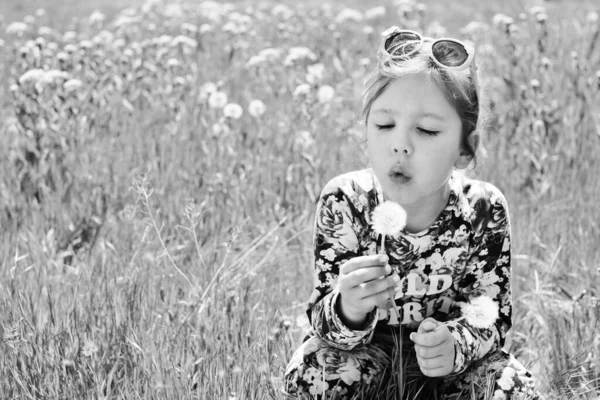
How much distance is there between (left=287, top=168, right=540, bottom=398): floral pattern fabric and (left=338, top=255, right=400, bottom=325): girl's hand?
255mm

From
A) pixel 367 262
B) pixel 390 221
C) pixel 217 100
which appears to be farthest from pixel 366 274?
pixel 217 100

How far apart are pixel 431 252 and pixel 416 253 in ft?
0.13

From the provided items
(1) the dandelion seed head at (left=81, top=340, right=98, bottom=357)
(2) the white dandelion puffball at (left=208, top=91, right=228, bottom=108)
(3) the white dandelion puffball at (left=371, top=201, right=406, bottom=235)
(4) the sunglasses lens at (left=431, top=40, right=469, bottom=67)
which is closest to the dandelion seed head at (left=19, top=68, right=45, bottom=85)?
(2) the white dandelion puffball at (left=208, top=91, right=228, bottom=108)

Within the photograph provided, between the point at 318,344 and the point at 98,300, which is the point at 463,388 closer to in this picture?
the point at 318,344

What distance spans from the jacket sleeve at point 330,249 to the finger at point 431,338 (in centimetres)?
14

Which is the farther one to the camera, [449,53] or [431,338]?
[449,53]

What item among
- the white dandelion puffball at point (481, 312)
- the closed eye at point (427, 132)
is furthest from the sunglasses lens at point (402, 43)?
the white dandelion puffball at point (481, 312)

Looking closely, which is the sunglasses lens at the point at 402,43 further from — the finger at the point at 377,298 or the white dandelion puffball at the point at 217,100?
the white dandelion puffball at the point at 217,100

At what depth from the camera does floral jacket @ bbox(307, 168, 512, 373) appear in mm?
2342

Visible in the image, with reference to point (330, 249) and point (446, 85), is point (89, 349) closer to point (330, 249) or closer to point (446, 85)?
point (330, 249)

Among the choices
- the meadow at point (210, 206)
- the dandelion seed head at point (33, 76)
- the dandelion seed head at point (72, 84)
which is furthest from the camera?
the dandelion seed head at point (72, 84)

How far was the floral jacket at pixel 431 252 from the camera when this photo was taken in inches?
92.2

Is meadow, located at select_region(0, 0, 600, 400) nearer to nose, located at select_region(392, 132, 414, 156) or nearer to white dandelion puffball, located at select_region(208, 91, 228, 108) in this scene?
white dandelion puffball, located at select_region(208, 91, 228, 108)

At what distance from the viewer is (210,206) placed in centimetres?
349
